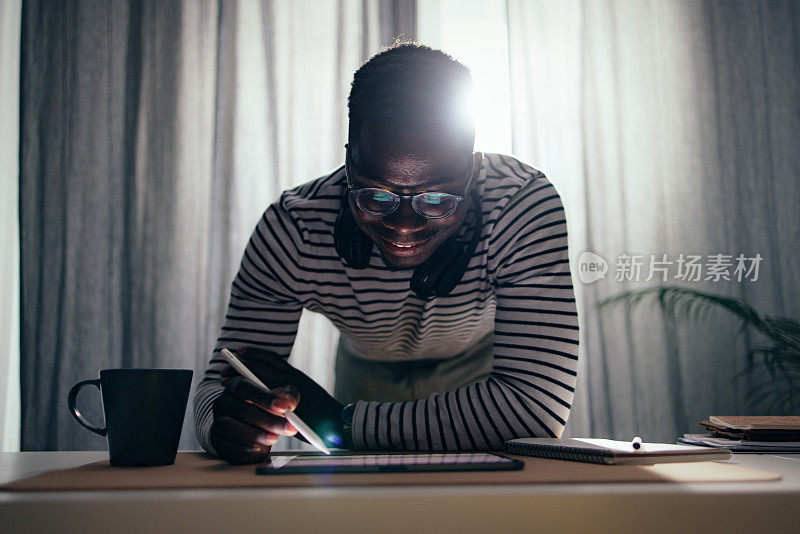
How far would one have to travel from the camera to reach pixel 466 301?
1.08 meters

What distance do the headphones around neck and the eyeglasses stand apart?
100 millimetres

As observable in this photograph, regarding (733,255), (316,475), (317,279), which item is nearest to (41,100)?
(317,279)

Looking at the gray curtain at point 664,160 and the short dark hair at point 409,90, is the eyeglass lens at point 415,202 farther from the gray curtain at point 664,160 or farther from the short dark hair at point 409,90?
the gray curtain at point 664,160

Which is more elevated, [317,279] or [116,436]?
[317,279]

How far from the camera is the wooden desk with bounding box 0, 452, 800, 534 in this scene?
375mm

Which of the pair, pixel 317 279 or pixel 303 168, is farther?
pixel 303 168

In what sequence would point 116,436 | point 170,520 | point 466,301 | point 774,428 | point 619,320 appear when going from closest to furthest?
1. point 170,520
2. point 116,436
3. point 774,428
4. point 466,301
5. point 619,320

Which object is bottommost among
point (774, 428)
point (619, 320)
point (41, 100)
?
point (774, 428)

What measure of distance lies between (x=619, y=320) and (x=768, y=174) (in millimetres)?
826

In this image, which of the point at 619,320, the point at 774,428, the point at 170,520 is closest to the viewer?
the point at 170,520

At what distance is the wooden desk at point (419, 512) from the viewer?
375mm

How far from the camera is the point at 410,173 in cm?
87

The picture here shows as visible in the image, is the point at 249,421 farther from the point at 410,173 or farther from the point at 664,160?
the point at 664,160

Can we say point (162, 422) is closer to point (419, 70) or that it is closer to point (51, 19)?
point (419, 70)
